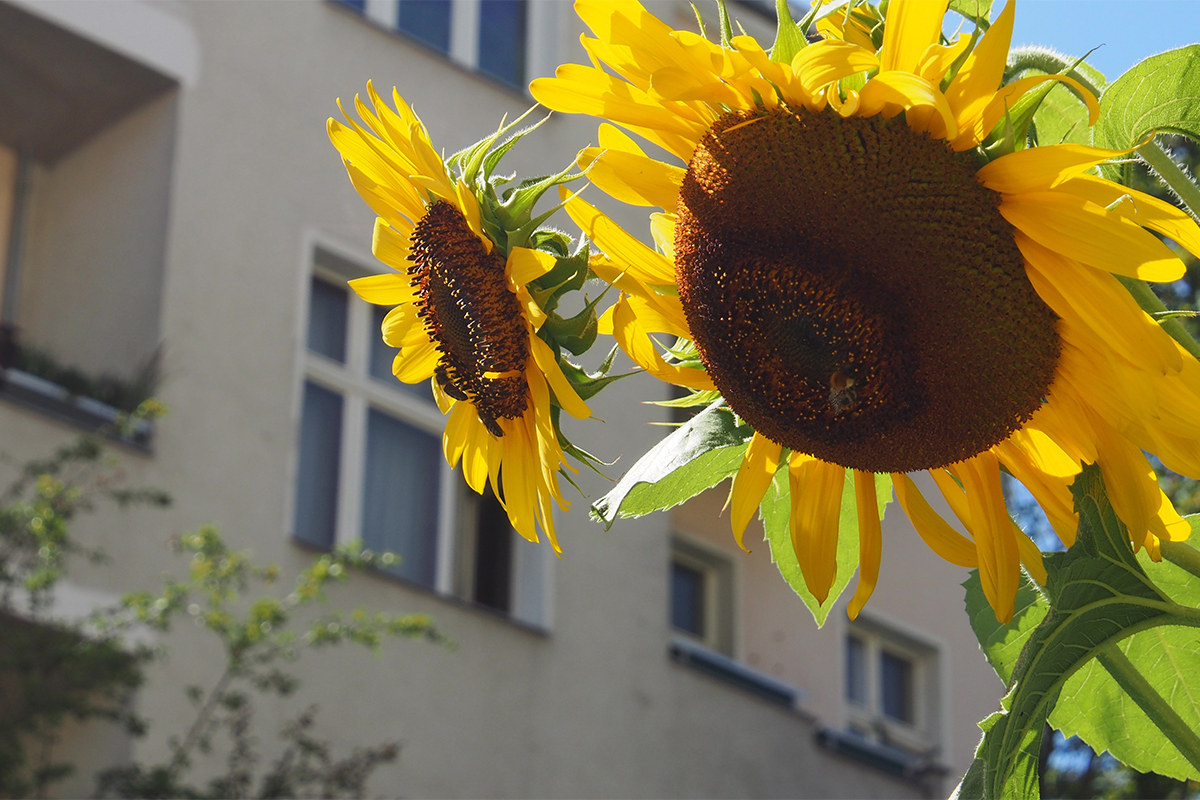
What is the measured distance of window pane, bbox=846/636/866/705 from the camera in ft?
39.1

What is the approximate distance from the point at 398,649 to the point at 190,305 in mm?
2156

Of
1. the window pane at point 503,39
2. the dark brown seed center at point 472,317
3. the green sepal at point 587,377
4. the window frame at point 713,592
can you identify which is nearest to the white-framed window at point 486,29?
the window pane at point 503,39

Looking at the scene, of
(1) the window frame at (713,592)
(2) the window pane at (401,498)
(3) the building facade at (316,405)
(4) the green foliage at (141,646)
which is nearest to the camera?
(4) the green foliage at (141,646)

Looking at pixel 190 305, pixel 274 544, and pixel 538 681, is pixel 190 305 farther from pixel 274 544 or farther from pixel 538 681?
pixel 538 681

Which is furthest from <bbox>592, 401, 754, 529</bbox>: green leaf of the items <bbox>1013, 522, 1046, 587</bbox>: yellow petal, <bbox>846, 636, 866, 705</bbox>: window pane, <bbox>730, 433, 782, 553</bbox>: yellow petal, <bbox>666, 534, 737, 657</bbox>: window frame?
<bbox>846, 636, 866, 705</bbox>: window pane

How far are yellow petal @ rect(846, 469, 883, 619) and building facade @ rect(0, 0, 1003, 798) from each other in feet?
20.8

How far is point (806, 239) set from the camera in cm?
103

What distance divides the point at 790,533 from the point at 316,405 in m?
7.56

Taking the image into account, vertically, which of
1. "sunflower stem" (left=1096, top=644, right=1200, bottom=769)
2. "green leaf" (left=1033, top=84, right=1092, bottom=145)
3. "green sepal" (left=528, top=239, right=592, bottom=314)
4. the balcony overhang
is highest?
the balcony overhang

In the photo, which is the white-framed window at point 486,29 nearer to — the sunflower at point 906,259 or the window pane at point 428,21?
the window pane at point 428,21

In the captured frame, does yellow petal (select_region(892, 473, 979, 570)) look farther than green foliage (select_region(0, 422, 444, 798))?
No

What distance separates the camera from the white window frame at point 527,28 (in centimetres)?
982

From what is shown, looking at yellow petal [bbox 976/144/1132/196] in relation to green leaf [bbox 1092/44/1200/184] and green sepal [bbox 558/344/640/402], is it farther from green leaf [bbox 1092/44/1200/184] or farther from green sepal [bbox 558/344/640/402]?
green sepal [bbox 558/344/640/402]

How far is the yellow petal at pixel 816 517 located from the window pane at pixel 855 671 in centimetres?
1101
